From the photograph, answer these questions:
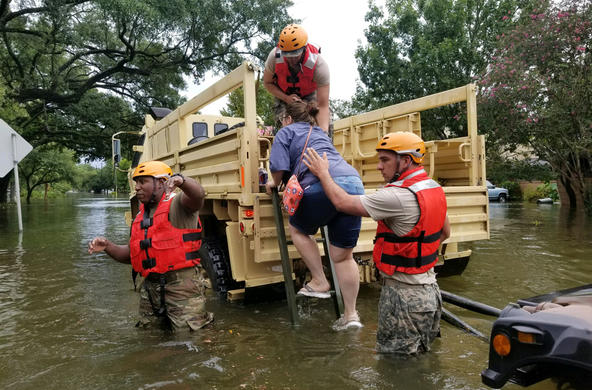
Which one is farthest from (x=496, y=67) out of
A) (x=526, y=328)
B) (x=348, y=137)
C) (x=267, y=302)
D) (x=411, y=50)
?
(x=526, y=328)

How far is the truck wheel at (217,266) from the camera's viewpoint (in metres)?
4.41

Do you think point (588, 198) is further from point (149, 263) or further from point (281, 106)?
point (149, 263)

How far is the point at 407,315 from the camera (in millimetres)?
2621

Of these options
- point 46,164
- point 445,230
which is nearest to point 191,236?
point 445,230

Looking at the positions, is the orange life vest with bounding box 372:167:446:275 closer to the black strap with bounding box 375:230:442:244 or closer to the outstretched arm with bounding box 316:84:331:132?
the black strap with bounding box 375:230:442:244

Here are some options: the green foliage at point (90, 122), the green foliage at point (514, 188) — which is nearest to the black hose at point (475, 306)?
the green foliage at point (90, 122)

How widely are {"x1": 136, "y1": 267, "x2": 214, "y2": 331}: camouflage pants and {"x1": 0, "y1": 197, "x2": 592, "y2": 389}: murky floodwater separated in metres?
0.19

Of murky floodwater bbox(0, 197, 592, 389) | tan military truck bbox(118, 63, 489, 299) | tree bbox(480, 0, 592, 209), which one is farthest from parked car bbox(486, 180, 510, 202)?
tan military truck bbox(118, 63, 489, 299)

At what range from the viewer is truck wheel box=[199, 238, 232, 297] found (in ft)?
14.5

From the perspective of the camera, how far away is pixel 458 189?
4.62m

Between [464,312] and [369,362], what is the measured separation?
5.74 feet

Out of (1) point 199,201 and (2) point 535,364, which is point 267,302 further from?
(2) point 535,364

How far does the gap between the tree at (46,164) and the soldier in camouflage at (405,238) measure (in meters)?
26.1

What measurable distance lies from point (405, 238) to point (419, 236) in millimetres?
83
